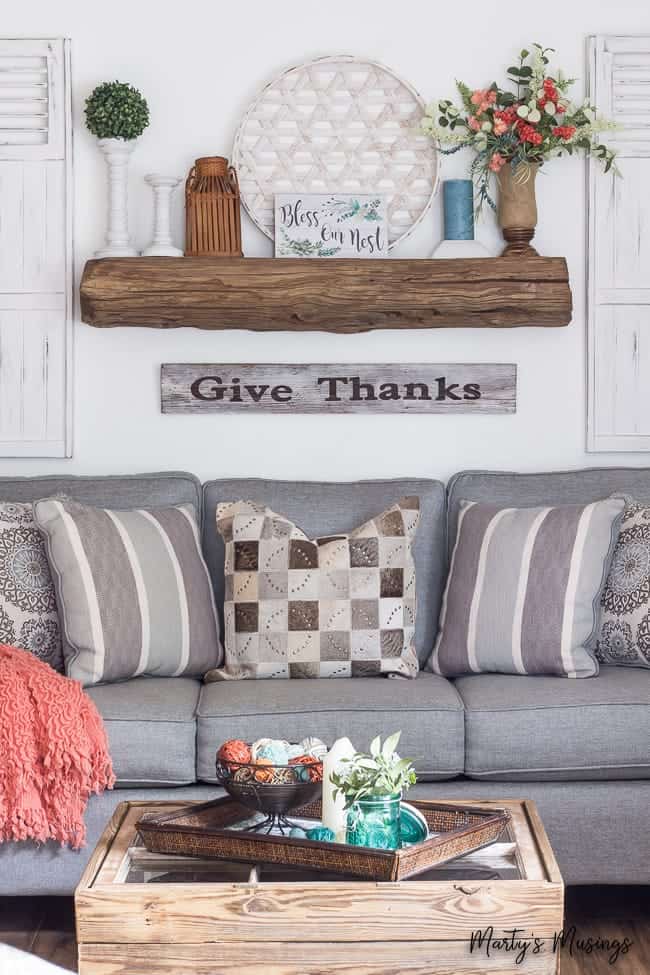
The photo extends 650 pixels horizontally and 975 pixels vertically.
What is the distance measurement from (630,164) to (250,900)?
2.52m

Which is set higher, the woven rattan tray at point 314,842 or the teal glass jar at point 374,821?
the teal glass jar at point 374,821

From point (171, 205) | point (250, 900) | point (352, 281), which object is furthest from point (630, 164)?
point (250, 900)

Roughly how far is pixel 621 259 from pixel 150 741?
1942 millimetres

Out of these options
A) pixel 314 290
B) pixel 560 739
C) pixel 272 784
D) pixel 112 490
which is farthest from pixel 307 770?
pixel 314 290

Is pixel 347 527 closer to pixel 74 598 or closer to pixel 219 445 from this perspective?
pixel 219 445

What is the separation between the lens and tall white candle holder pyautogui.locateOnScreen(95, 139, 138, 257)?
3.33m

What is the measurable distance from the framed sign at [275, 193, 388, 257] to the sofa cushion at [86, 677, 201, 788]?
1.42 meters

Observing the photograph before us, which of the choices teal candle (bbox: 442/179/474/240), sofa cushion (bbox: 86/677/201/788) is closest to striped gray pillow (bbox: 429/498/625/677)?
sofa cushion (bbox: 86/677/201/788)

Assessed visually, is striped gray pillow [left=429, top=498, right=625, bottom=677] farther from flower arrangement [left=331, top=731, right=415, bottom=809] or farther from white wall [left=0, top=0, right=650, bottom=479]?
flower arrangement [left=331, top=731, right=415, bottom=809]

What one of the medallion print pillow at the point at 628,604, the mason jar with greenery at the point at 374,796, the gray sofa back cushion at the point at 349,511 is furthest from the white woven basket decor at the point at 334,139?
the mason jar with greenery at the point at 374,796

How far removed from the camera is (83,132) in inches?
135

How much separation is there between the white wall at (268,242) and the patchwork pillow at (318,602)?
526 millimetres

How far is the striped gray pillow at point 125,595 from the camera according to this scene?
2797 mm

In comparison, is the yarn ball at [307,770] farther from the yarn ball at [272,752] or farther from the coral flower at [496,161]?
the coral flower at [496,161]
